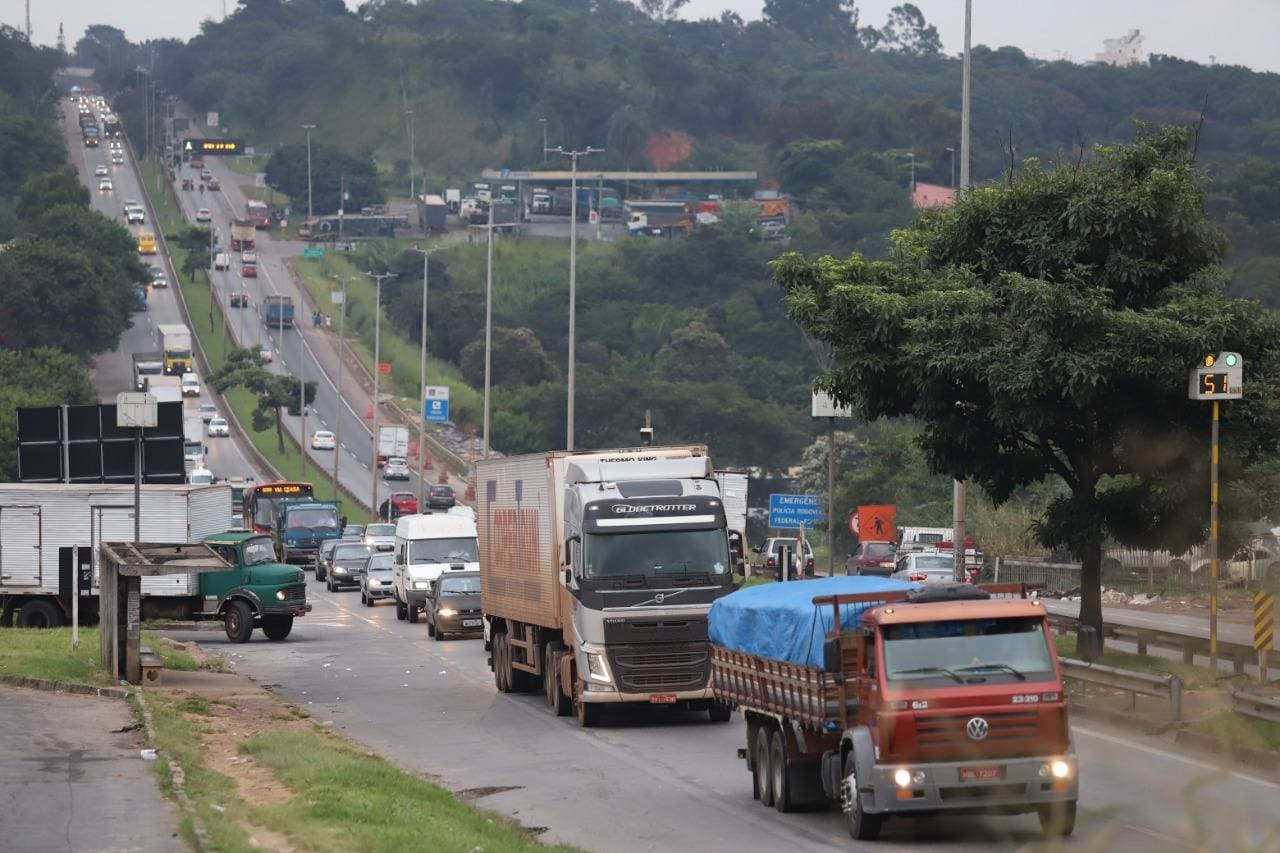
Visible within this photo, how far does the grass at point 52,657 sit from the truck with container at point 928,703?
13.2 meters

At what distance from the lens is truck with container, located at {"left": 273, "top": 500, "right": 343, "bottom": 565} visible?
69.9m

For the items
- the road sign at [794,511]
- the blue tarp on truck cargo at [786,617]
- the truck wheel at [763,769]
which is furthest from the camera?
the road sign at [794,511]

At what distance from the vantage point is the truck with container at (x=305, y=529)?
2751 inches

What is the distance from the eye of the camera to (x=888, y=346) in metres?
26.3

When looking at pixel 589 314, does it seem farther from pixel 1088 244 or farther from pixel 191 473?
pixel 1088 244

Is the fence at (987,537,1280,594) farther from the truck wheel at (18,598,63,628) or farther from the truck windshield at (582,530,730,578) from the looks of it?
the truck windshield at (582,530,730,578)

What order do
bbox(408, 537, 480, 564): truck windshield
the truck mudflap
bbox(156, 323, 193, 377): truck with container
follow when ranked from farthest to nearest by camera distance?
bbox(156, 323, 193, 377): truck with container
bbox(408, 537, 480, 564): truck windshield
the truck mudflap

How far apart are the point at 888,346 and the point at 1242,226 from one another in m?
125

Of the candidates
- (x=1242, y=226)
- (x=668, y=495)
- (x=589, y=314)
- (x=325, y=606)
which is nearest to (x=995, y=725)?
(x=668, y=495)

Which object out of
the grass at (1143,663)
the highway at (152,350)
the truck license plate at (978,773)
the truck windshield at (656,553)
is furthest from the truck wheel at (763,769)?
the highway at (152,350)

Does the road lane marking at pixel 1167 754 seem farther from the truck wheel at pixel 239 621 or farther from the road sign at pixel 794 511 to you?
the road sign at pixel 794 511

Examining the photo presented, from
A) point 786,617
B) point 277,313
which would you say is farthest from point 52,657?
point 277,313

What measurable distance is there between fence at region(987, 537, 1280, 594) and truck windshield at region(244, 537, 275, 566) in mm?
19232

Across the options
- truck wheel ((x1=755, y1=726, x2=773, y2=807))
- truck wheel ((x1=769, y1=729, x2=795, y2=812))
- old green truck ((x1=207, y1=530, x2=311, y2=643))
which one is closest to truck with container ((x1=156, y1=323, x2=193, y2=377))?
old green truck ((x1=207, y1=530, x2=311, y2=643))
